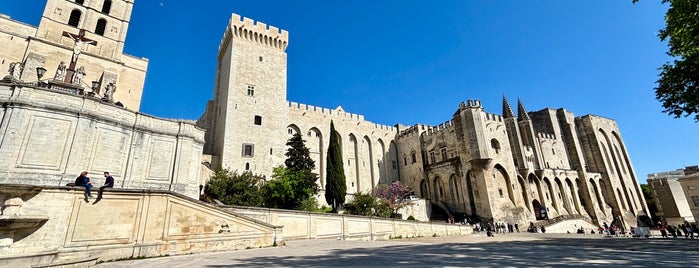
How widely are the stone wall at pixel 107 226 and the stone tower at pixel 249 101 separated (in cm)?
1457

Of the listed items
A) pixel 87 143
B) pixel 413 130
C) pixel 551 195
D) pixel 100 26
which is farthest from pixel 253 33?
pixel 551 195

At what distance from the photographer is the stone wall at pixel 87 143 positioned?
10977 mm

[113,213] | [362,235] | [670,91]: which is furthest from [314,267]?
[670,91]

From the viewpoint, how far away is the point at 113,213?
807 centimetres

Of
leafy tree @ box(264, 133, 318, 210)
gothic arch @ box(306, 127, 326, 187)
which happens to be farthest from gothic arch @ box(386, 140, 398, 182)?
leafy tree @ box(264, 133, 318, 210)

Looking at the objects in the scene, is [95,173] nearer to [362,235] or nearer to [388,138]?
[362,235]

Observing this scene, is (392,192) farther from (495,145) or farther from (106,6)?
(106,6)

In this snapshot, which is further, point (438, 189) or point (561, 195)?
point (561, 195)

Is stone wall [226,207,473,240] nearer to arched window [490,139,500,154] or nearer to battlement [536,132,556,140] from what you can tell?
arched window [490,139,500,154]

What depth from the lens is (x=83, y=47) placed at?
22.5 metres

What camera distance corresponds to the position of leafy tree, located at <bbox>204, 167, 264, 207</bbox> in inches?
690

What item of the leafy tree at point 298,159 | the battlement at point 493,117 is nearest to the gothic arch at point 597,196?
the battlement at point 493,117

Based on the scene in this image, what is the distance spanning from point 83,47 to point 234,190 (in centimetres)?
1766

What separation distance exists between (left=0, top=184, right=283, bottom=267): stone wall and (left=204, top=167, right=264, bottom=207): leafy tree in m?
8.32
